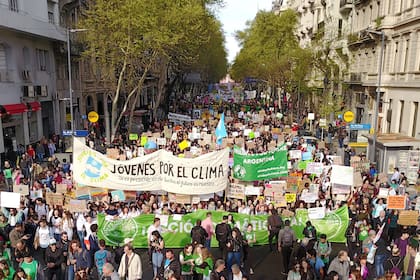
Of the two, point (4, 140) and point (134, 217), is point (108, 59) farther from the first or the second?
point (134, 217)

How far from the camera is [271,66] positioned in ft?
146

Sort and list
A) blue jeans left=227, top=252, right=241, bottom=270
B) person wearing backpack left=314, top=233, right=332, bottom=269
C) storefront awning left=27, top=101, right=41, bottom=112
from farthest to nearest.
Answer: storefront awning left=27, top=101, right=41, bottom=112, blue jeans left=227, top=252, right=241, bottom=270, person wearing backpack left=314, top=233, right=332, bottom=269

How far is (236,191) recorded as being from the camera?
12242 mm

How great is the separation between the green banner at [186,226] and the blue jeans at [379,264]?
213 cm

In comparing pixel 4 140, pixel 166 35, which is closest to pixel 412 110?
pixel 166 35

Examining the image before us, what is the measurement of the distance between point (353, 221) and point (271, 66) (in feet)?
114

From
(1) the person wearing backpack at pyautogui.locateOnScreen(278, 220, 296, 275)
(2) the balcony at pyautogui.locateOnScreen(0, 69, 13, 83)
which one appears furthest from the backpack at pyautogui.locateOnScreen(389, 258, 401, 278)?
(2) the balcony at pyautogui.locateOnScreen(0, 69, 13, 83)

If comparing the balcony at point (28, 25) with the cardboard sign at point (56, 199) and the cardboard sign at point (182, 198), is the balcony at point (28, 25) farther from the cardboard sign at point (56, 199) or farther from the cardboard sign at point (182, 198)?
the cardboard sign at point (182, 198)

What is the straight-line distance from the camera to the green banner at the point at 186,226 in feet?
34.7

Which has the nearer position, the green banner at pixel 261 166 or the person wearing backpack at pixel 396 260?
the person wearing backpack at pixel 396 260

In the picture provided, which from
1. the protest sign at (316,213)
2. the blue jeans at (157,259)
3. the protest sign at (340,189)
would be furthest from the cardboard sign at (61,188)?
the protest sign at (340,189)

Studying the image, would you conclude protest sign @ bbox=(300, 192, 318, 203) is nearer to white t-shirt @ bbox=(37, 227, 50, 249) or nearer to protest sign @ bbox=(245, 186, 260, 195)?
protest sign @ bbox=(245, 186, 260, 195)

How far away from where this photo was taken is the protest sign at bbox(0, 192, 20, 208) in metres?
10.4

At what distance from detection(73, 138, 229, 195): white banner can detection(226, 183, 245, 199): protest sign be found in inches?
32.0
